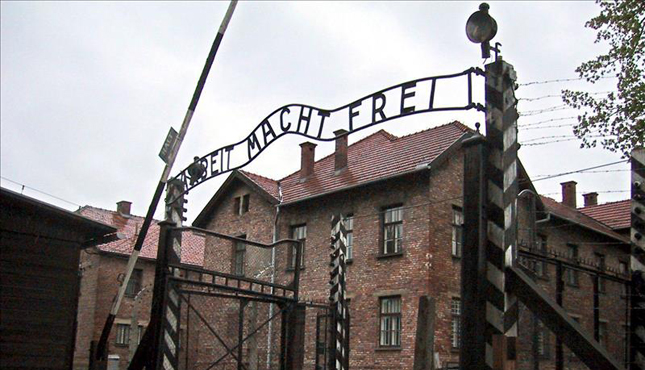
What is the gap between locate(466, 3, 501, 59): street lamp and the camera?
7.54m

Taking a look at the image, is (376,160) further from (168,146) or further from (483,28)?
(483,28)

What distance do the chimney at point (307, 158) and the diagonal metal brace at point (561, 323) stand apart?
2406 centimetres

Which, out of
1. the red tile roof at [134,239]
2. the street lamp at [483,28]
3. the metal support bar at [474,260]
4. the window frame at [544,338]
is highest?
the red tile roof at [134,239]

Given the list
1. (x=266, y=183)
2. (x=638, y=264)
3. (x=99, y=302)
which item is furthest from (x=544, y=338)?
(x=99, y=302)

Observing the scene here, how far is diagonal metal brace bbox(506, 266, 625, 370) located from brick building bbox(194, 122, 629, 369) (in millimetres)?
14910

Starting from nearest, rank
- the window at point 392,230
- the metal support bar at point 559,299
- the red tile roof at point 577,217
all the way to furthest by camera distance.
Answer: the metal support bar at point 559,299 < the window at point 392,230 < the red tile roof at point 577,217

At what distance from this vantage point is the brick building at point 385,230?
78.5 ft

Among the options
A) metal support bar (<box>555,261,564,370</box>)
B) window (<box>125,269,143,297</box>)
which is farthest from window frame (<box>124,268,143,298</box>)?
metal support bar (<box>555,261,564,370</box>)

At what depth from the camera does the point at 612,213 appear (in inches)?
1496

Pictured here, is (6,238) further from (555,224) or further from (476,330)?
(555,224)

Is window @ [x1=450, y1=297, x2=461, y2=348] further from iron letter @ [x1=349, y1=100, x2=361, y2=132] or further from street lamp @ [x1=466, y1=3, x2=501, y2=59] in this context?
street lamp @ [x1=466, y1=3, x2=501, y2=59]

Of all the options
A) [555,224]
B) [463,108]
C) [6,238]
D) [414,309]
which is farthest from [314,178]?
[463,108]

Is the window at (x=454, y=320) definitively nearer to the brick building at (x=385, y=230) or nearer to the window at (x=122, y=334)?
the brick building at (x=385, y=230)

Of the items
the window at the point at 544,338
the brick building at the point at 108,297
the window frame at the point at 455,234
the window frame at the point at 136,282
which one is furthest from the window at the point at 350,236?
the window frame at the point at 136,282
